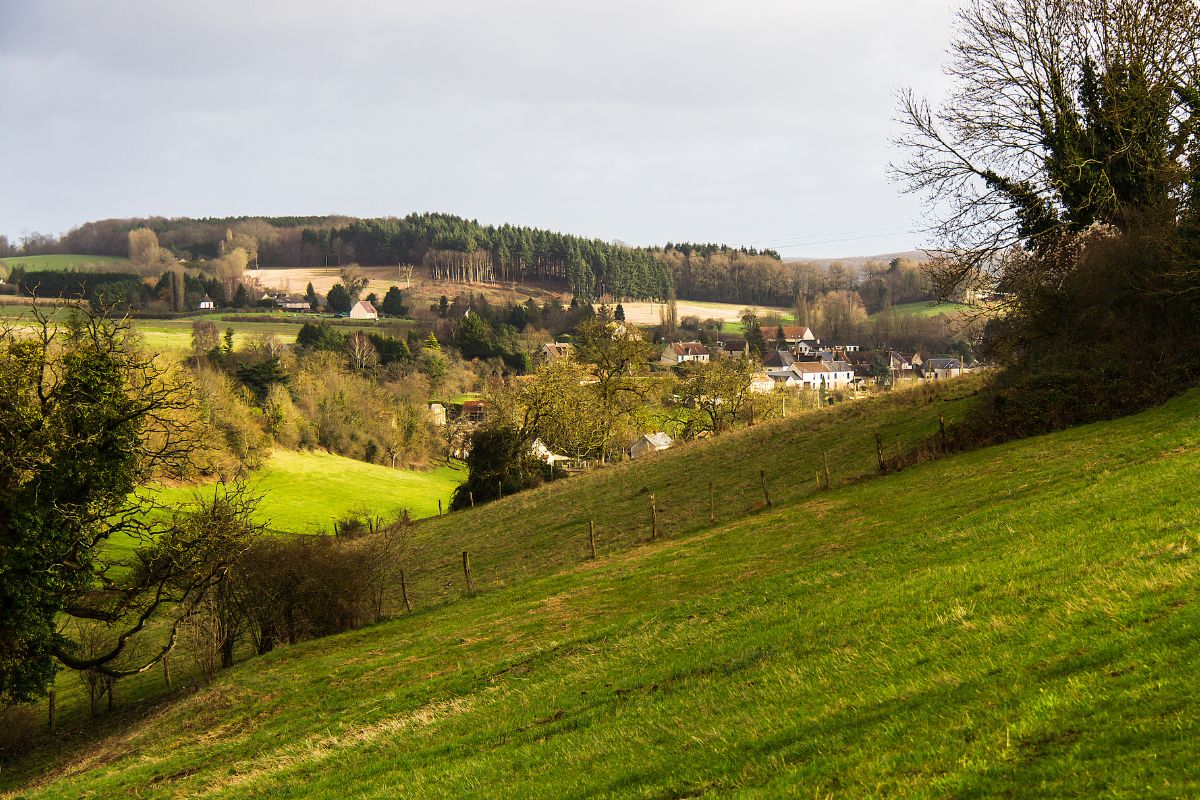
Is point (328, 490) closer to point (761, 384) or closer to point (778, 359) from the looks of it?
point (761, 384)

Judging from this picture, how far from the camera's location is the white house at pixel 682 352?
497 ft

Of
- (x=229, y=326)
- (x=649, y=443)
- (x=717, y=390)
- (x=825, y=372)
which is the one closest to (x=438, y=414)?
(x=649, y=443)

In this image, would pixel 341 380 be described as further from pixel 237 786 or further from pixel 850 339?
pixel 850 339

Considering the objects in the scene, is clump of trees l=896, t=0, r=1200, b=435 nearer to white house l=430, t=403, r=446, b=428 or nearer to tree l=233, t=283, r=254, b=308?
white house l=430, t=403, r=446, b=428

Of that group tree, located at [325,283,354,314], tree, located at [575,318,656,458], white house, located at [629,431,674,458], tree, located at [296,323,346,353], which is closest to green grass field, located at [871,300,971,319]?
white house, located at [629,431,674,458]

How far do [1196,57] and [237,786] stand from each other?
38.7m

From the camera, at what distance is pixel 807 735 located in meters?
8.82

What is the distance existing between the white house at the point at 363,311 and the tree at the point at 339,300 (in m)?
1.61

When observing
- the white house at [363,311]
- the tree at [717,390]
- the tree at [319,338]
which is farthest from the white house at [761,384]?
the white house at [363,311]

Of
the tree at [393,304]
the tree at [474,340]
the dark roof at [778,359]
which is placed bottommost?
the dark roof at [778,359]

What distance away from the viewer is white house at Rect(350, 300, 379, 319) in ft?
578

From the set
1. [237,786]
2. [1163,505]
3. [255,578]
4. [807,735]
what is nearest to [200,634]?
[255,578]

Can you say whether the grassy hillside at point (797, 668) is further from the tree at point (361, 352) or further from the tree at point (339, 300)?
the tree at point (339, 300)

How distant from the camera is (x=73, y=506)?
24297mm
